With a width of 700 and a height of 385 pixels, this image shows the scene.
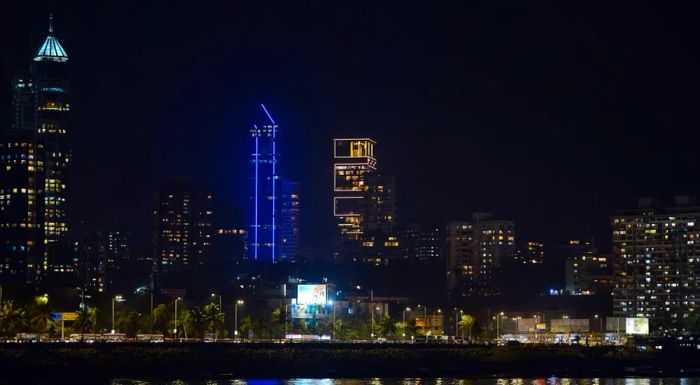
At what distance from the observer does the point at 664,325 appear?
189625 mm

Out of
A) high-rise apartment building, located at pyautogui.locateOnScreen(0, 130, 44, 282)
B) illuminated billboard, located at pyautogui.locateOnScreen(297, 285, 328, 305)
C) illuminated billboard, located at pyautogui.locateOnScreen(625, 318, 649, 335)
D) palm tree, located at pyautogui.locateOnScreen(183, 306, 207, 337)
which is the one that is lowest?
illuminated billboard, located at pyautogui.locateOnScreen(625, 318, 649, 335)

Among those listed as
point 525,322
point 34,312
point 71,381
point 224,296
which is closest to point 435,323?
point 525,322

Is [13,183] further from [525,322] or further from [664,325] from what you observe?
[664,325]

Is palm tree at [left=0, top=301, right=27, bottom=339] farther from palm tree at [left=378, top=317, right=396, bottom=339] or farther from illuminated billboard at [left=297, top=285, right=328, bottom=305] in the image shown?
palm tree at [left=378, top=317, right=396, bottom=339]

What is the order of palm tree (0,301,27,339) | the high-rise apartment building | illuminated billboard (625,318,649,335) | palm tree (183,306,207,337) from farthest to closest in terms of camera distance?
the high-rise apartment building, illuminated billboard (625,318,649,335), palm tree (183,306,207,337), palm tree (0,301,27,339)

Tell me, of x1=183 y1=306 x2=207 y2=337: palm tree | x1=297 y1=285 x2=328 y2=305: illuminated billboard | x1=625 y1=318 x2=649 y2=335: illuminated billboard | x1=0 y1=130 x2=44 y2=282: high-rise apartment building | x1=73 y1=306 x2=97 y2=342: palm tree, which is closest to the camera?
x1=73 y1=306 x2=97 y2=342: palm tree

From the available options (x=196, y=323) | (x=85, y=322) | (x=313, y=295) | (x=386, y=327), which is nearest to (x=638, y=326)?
(x=386, y=327)

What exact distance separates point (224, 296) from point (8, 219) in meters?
33.1

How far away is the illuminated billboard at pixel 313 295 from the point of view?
14086cm

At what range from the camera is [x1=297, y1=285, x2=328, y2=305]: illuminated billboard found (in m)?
141

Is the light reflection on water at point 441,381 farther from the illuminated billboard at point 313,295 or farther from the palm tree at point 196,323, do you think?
the illuminated billboard at point 313,295

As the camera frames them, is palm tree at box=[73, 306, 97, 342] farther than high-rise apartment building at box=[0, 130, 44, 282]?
No

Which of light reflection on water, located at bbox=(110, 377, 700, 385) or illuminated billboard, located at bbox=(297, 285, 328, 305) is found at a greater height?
illuminated billboard, located at bbox=(297, 285, 328, 305)

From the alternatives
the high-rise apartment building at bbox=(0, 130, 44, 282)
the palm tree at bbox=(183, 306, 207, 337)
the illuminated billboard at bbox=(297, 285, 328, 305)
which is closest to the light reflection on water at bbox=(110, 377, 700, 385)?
the palm tree at bbox=(183, 306, 207, 337)
